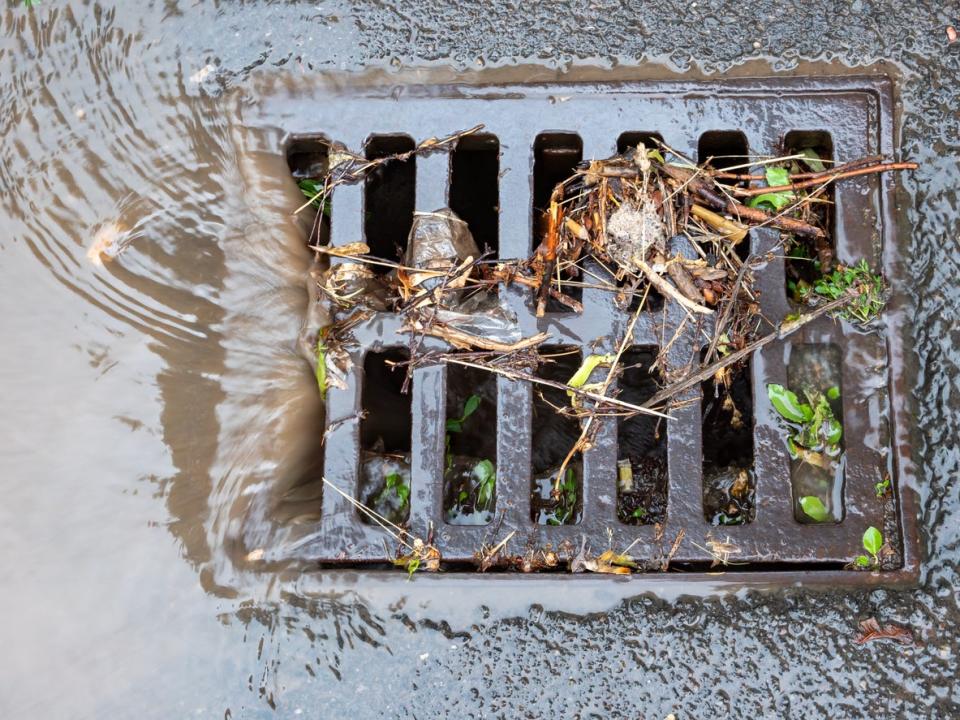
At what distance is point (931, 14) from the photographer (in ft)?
4.92

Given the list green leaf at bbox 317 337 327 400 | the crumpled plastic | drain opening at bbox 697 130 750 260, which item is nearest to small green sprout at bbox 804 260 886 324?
drain opening at bbox 697 130 750 260

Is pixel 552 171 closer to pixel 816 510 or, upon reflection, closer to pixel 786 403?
pixel 786 403

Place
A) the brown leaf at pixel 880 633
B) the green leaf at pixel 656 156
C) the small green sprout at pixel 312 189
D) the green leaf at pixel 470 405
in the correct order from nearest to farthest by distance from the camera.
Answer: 1. the brown leaf at pixel 880 633
2. the green leaf at pixel 656 156
3. the small green sprout at pixel 312 189
4. the green leaf at pixel 470 405

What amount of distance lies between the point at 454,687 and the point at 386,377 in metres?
0.62

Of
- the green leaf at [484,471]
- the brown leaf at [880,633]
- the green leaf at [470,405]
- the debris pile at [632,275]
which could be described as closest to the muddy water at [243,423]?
the brown leaf at [880,633]

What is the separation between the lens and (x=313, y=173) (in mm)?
1604

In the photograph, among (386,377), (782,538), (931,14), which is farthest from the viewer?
(386,377)

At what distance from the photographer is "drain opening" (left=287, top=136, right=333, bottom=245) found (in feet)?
5.09

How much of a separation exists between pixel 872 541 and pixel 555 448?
0.64 m

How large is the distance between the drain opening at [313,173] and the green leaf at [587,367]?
57 centimetres

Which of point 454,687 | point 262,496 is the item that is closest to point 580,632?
point 454,687

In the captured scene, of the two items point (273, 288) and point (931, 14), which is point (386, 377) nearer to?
point (273, 288)

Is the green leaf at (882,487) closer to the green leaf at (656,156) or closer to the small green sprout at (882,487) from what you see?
the small green sprout at (882,487)

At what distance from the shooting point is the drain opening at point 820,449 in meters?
1.40
